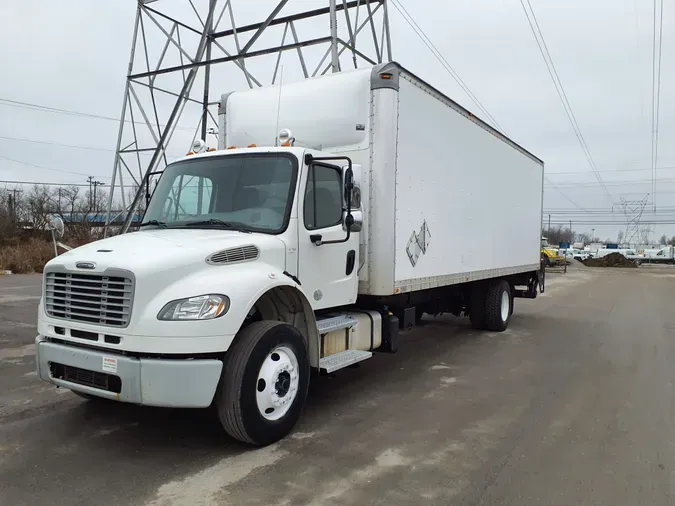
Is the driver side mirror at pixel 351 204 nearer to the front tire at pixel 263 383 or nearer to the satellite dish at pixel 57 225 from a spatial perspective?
the front tire at pixel 263 383

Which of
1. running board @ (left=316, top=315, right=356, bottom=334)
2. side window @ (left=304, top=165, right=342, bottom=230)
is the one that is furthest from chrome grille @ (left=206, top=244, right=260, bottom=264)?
running board @ (left=316, top=315, right=356, bottom=334)

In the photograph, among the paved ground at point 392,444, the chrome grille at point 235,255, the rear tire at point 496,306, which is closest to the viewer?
the paved ground at point 392,444

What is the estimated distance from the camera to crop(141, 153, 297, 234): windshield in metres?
5.08

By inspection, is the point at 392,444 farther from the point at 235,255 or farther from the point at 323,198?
the point at 323,198

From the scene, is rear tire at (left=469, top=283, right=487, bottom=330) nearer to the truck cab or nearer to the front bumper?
the truck cab

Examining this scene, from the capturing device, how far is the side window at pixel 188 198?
17.5 feet

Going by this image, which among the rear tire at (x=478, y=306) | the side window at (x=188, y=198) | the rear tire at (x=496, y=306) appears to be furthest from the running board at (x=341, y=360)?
the rear tire at (x=496, y=306)

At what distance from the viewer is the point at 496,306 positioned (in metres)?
10.6

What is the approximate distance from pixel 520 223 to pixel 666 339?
3571 mm

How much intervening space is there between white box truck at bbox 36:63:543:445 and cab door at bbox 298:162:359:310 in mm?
17

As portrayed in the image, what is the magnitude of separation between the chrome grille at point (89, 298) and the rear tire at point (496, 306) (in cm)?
804

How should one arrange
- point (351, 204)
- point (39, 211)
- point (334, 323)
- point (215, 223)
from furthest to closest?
point (39, 211) < point (334, 323) < point (351, 204) < point (215, 223)

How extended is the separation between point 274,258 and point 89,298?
1550 mm

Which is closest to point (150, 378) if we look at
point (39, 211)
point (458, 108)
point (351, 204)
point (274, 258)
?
point (274, 258)
